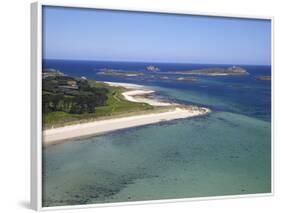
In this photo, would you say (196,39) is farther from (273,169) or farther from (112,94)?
(273,169)

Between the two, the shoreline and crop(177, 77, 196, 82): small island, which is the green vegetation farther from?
crop(177, 77, 196, 82): small island

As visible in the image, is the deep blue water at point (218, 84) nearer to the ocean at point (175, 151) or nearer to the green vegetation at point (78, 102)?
the ocean at point (175, 151)

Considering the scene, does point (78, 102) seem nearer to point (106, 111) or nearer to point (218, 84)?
point (106, 111)

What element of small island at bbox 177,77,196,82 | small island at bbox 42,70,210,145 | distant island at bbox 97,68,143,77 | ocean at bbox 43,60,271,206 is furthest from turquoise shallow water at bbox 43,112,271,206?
distant island at bbox 97,68,143,77

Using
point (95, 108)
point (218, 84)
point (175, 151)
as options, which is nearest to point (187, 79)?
point (218, 84)

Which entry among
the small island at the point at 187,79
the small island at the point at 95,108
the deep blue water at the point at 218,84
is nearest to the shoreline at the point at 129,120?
the small island at the point at 95,108
